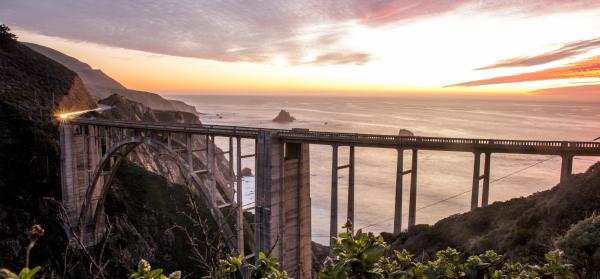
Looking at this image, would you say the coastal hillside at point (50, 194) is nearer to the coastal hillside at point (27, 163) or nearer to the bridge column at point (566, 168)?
the coastal hillside at point (27, 163)

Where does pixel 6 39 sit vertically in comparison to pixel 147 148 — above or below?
above

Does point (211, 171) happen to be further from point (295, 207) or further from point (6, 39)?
point (6, 39)

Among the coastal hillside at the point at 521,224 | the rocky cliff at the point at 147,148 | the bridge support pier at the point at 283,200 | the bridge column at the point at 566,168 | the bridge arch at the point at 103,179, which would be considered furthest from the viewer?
the rocky cliff at the point at 147,148

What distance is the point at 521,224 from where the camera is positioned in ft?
55.1

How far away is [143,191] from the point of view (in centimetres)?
4894

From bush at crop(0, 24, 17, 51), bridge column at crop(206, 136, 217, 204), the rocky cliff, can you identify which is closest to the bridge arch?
bridge column at crop(206, 136, 217, 204)

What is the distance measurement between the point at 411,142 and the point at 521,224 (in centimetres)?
650

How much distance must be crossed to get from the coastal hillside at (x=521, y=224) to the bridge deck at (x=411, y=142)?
1692 mm

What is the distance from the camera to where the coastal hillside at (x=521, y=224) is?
14953mm

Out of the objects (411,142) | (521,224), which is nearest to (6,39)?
(411,142)

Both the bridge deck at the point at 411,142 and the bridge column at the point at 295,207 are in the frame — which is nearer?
the bridge deck at the point at 411,142

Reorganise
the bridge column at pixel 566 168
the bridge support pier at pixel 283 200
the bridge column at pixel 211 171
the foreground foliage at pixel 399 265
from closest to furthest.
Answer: the foreground foliage at pixel 399 265 < the bridge column at pixel 566 168 < the bridge support pier at pixel 283 200 < the bridge column at pixel 211 171

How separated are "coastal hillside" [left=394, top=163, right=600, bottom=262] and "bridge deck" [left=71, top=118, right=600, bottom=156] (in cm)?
169

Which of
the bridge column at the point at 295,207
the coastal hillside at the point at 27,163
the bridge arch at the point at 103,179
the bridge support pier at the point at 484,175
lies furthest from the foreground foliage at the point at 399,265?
the coastal hillside at the point at 27,163
